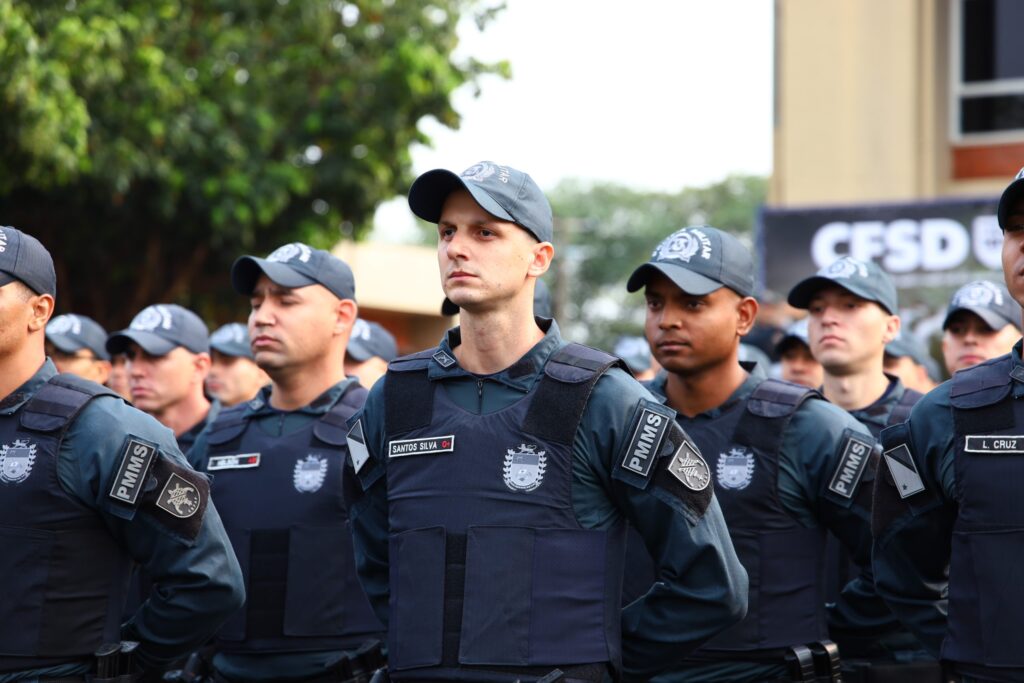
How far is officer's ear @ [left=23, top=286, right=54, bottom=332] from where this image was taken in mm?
5016

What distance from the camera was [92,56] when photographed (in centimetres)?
1359

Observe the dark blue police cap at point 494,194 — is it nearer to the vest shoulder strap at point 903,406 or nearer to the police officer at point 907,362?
the vest shoulder strap at point 903,406

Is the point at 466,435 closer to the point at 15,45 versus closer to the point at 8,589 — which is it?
the point at 8,589

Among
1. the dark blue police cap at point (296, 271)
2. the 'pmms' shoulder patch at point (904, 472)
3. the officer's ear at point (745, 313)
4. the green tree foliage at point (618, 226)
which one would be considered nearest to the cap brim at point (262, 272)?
the dark blue police cap at point (296, 271)

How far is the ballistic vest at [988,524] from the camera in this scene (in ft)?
13.7

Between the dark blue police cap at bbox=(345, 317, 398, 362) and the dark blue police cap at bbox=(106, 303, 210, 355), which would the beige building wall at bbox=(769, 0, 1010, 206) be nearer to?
the dark blue police cap at bbox=(345, 317, 398, 362)

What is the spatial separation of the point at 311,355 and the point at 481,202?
2434 millimetres

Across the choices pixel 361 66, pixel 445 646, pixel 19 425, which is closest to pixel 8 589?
pixel 19 425

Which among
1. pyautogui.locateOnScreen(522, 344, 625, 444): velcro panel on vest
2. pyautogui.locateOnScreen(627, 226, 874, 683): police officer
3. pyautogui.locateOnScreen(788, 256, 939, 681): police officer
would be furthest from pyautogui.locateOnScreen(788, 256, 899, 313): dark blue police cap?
pyautogui.locateOnScreen(522, 344, 625, 444): velcro panel on vest

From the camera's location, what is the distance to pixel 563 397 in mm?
4371

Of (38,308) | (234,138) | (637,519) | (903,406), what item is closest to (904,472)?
(637,519)

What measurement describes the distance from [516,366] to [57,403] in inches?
58.6

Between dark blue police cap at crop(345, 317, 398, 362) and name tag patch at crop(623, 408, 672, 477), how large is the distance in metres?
4.79

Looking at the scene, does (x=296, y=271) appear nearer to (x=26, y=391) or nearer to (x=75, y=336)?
(x=26, y=391)
